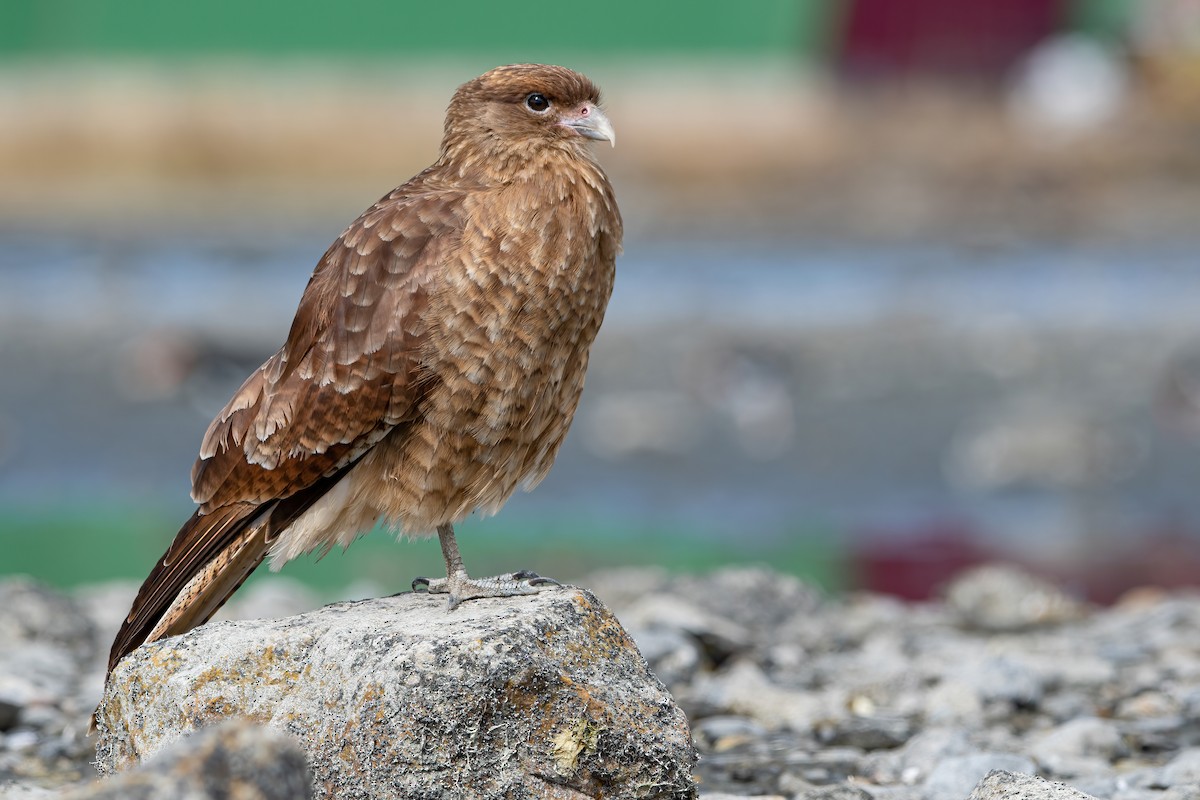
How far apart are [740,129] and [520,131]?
2025 centimetres

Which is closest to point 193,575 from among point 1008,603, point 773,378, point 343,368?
point 343,368

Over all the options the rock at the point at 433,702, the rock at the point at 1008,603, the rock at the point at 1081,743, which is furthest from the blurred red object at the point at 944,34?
the rock at the point at 433,702

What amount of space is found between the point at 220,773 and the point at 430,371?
1.80 meters

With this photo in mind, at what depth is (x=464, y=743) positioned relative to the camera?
429 cm

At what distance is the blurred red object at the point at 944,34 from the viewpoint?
26922mm

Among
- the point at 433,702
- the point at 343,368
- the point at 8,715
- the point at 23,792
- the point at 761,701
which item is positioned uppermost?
the point at 343,368

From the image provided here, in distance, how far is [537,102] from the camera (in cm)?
533

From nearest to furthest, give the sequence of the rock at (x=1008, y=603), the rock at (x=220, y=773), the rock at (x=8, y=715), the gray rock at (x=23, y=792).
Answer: the rock at (x=220, y=773) → the gray rock at (x=23, y=792) → the rock at (x=8, y=715) → the rock at (x=1008, y=603)

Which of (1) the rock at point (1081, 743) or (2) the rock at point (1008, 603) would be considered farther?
(2) the rock at point (1008, 603)

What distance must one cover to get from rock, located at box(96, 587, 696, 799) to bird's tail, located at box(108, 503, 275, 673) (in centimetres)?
48

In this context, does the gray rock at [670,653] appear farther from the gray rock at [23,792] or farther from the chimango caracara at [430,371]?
the gray rock at [23,792]

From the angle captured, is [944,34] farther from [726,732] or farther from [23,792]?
[23,792]

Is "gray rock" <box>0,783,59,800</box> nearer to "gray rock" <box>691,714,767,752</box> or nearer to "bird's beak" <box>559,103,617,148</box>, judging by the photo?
"gray rock" <box>691,714,767,752</box>

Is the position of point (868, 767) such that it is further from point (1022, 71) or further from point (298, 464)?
point (1022, 71)
